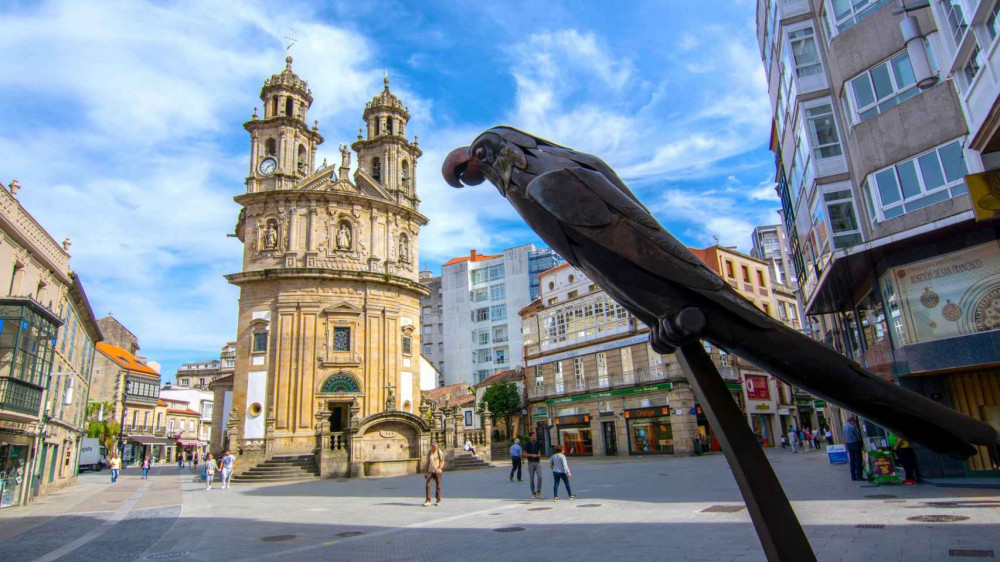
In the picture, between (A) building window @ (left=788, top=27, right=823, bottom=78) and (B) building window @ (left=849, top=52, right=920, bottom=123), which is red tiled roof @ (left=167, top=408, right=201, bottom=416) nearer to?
(A) building window @ (left=788, top=27, right=823, bottom=78)

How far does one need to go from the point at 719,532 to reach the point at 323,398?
29.0m

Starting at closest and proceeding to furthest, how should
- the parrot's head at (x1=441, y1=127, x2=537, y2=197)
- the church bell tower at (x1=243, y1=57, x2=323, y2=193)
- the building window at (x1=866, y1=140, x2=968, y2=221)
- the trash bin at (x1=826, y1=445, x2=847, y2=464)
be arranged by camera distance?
the parrot's head at (x1=441, y1=127, x2=537, y2=197) → the building window at (x1=866, y1=140, x2=968, y2=221) → the trash bin at (x1=826, y1=445, x2=847, y2=464) → the church bell tower at (x1=243, y1=57, x2=323, y2=193)

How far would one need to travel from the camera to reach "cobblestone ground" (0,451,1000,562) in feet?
25.1

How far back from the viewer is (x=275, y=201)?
121ft

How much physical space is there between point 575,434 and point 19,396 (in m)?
32.1

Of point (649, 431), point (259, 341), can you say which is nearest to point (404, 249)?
point (259, 341)

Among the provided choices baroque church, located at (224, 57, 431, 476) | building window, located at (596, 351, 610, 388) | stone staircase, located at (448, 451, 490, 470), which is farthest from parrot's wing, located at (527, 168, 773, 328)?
building window, located at (596, 351, 610, 388)

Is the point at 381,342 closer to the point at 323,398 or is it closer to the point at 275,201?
the point at 323,398

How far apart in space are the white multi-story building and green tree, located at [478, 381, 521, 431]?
61.5 ft

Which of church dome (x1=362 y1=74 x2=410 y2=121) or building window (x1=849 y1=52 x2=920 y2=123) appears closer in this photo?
building window (x1=849 y1=52 x2=920 y2=123)

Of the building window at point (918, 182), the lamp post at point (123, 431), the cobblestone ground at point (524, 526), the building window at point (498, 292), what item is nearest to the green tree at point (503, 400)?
the building window at point (498, 292)

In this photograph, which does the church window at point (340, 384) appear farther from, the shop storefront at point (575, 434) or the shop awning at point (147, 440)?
the shop awning at point (147, 440)

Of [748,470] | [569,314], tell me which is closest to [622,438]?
[569,314]

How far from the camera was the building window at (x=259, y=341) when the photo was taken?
34.4 meters
